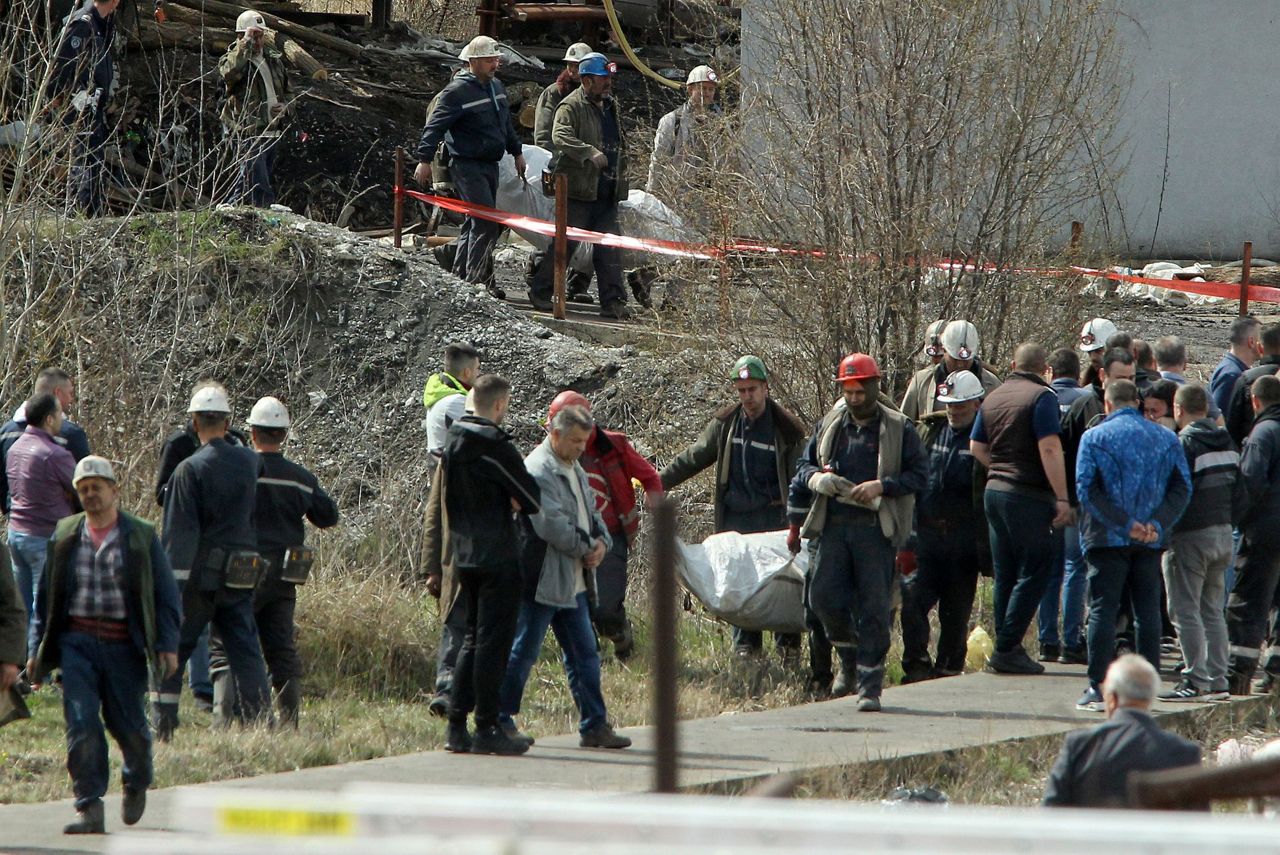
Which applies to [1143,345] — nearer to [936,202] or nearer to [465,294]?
[936,202]

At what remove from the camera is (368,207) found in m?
19.5

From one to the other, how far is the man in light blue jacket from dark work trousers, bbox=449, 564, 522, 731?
221 millimetres

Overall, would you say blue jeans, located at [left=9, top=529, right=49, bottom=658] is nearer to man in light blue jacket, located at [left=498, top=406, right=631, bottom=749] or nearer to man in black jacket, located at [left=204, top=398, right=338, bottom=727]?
man in black jacket, located at [left=204, top=398, right=338, bottom=727]

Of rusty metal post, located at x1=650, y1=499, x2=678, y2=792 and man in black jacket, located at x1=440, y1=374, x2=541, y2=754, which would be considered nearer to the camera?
rusty metal post, located at x1=650, y1=499, x2=678, y2=792

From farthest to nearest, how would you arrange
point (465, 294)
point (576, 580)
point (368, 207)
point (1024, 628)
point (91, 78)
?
point (368, 207) < point (465, 294) < point (91, 78) < point (1024, 628) < point (576, 580)

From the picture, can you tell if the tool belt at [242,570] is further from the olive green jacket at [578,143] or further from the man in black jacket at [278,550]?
the olive green jacket at [578,143]

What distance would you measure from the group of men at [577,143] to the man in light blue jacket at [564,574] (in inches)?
206

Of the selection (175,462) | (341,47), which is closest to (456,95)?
(175,462)

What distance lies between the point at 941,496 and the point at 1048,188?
3.85 m

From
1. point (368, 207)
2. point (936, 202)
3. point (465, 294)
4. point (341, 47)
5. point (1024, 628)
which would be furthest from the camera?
point (341, 47)

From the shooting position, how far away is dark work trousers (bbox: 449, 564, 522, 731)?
775 centimetres

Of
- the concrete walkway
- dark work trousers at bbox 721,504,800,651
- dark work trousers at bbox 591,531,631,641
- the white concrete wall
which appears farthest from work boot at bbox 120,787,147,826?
the white concrete wall

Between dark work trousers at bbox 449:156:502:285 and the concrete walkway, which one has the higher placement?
dark work trousers at bbox 449:156:502:285

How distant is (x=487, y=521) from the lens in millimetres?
7742
